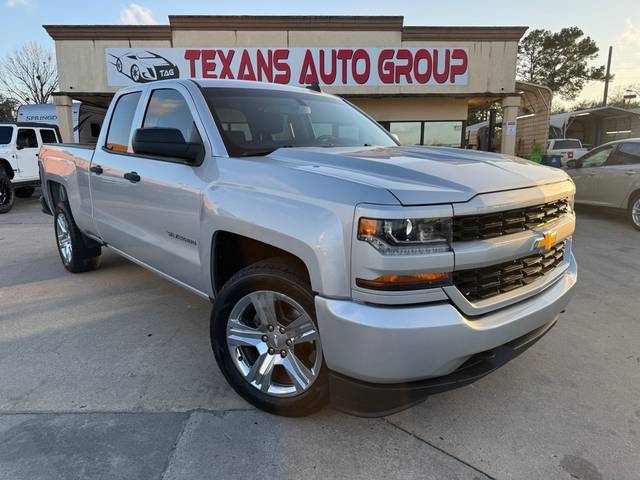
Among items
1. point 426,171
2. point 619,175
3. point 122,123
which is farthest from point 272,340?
point 619,175

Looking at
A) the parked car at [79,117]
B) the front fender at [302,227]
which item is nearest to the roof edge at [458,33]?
the parked car at [79,117]

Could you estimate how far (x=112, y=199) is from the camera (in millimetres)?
3928

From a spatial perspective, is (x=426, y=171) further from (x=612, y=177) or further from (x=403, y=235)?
(x=612, y=177)

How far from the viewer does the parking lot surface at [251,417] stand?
2225 mm

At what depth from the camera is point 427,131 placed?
16500mm

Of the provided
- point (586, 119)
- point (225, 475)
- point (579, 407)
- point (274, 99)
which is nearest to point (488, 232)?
point (579, 407)

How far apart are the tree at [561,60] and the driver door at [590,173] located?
1571 inches

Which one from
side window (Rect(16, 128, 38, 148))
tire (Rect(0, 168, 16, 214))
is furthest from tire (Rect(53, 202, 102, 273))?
side window (Rect(16, 128, 38, 148))

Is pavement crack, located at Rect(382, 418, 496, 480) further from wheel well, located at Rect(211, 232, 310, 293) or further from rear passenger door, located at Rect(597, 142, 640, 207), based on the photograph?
rear passenger door, located at Rect(597, 142, 640, 207)

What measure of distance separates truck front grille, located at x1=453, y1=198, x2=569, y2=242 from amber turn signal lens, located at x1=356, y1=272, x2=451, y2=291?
0.70 ft

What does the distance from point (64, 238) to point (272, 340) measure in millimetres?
3980

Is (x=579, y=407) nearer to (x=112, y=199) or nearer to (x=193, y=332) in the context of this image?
(x=193, y=332)

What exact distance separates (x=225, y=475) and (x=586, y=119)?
35.4 m

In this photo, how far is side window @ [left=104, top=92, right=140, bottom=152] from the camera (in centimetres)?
386
